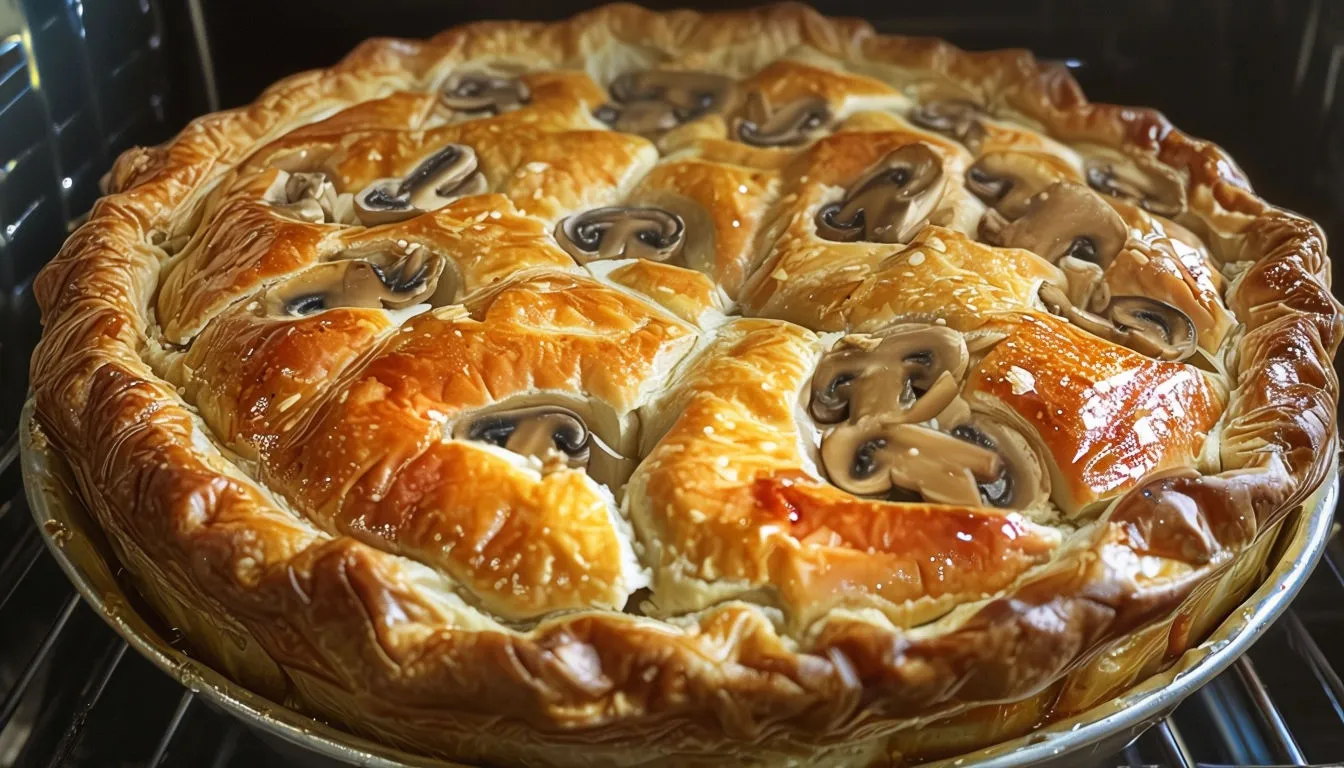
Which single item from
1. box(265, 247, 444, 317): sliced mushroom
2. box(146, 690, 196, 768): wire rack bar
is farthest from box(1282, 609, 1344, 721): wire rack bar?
box(146, 690, 196, 768): wire rack bar

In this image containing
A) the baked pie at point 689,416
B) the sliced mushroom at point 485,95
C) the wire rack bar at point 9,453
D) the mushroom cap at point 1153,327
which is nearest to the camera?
the baked pie at point 689,416

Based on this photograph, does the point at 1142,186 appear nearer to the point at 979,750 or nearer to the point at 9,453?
the point at 979,750

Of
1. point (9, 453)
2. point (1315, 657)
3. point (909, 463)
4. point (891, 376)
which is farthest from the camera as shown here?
point (9, 453)

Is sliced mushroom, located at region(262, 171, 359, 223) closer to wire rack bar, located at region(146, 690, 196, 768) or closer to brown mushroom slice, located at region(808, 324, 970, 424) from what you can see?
wire rack bar, located at region(146, 690, 196, 768)

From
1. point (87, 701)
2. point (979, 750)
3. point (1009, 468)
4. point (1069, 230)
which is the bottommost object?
point (87, 701)

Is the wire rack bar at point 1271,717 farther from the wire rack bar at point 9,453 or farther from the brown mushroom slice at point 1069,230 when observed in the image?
the wire rack bar at point 9,453


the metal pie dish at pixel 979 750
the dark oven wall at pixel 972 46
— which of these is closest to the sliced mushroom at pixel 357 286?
the metal pie dish at pixel 979 750

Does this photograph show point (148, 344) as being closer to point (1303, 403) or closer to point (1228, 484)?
point (1228, 484)

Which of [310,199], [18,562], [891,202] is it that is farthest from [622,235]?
[18,562]
